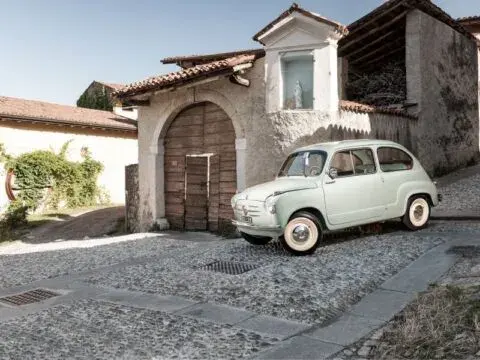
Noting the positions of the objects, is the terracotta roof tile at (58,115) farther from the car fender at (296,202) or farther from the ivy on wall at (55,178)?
the car fender at (296,202)

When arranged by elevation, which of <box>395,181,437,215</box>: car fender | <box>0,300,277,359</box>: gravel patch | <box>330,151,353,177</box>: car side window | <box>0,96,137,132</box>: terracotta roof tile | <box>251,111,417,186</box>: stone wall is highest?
<box>0,96,137,132</box>: terracotta roof tile

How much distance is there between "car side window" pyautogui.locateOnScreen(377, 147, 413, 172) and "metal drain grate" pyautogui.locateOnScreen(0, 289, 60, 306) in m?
5.57

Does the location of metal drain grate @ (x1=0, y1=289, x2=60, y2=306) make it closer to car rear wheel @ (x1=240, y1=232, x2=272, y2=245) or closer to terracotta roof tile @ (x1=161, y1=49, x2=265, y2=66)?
car rear wheel @ (x1=240, y1=232, x2=272, y2=245)

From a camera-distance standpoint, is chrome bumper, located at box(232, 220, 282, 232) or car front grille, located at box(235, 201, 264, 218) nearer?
chrome bumper, located at box(232, 220, 282, 232)

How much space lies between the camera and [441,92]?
49.3 feet

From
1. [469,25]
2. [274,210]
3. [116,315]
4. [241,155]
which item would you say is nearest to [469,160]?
[469,25]

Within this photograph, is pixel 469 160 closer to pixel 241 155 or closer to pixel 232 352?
pixel 241 155

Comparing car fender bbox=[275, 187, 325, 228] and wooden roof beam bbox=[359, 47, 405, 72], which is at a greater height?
wooden roof beam bbox=[359, 47, 405, 72]

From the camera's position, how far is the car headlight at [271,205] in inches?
280

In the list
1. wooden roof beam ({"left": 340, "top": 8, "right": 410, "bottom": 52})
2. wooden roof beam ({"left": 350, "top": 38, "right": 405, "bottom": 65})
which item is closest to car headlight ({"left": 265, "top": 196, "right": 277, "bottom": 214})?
wooden roof beam ({"left": 340, "top": 8, "right": 410, "bottom": 52})

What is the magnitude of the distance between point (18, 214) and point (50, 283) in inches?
484

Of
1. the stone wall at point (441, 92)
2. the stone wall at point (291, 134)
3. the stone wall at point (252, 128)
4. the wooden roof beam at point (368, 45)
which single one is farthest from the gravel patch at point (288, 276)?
the wooden roof beam at point (368, 45)

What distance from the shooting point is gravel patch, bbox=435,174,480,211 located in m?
10.6

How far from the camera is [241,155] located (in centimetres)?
1116
